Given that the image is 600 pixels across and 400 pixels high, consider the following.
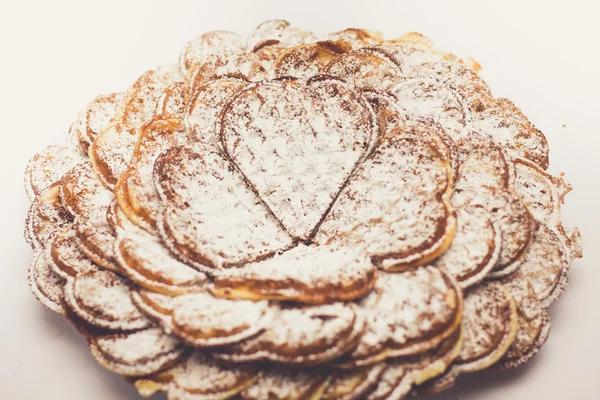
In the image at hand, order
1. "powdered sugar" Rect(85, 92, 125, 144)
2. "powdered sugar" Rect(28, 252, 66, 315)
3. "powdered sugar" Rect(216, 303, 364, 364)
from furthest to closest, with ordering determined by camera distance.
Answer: "powdered sugar" Rect(85, 92, 125, 144), "powdered sugar" Rect(28, 252, 66, 315), "powdered sugar" Rect(216, 303, 364, 364)

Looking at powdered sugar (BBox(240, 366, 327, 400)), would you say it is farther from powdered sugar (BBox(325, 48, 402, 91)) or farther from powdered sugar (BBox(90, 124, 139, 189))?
powdered sugar (BBox(325, 48, 402, 91))

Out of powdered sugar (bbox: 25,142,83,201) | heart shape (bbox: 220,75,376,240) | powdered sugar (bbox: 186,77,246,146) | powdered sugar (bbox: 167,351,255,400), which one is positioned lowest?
powdered sugar (bbox: 167,351,255,400)

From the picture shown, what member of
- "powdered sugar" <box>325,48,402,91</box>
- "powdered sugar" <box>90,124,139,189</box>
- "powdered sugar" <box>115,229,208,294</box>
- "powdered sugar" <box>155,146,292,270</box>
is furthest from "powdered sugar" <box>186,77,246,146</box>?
"powdered sugar" <box>115,229,208,294</box>

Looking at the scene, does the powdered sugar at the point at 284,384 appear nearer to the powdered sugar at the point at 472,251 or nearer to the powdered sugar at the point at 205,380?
the powdered sugar at the point at 205,380

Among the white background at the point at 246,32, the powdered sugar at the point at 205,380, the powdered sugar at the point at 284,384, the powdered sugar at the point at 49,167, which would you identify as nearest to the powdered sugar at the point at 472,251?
the white background at the point at 246,32

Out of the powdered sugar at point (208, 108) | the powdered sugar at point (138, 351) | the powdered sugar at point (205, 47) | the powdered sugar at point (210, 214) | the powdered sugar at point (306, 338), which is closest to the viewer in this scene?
the powdered sugar at point (306, 338)

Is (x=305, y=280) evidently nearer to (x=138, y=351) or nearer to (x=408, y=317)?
(x=408, y=317)
